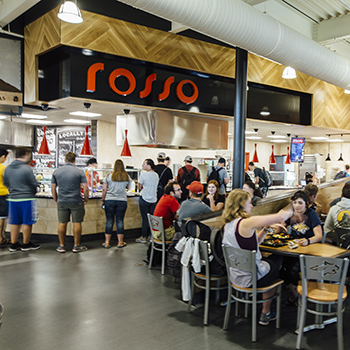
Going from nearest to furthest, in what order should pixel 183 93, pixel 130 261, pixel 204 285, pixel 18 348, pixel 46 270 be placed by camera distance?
pixel 18 348
pixel 204 285
pixel 46 270
pixel 130 261
pixel 183 93

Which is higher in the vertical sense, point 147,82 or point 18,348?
point 147,82

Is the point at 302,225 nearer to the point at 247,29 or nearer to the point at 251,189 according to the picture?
the point at 251,189

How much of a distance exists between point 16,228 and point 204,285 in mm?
3603

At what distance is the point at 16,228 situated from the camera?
18.6 ft

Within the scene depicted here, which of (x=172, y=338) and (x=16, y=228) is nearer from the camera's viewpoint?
(x=172, y=338)

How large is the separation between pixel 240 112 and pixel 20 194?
3.83 meters

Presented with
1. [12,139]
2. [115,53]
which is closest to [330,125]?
[115,53]

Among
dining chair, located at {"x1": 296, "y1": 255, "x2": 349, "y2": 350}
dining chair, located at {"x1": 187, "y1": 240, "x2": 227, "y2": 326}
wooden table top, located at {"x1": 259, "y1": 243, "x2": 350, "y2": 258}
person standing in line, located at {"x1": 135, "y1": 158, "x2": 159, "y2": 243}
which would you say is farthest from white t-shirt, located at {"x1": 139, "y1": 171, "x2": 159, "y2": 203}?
dining chair, located at {"x1": 296, "y1": 255, "x2": 349, "y2": 350}

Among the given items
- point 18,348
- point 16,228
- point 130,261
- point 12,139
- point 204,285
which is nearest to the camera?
point 18,348

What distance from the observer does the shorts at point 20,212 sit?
566cm

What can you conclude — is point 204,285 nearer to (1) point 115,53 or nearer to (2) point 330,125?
(1) point 115,53

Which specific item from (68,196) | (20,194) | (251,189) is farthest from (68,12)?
(251,189)

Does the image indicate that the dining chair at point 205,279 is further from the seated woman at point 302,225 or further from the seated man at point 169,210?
the seated man at point 169,210

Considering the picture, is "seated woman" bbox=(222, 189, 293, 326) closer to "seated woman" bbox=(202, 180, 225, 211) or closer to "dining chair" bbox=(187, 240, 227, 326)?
"dining chair" bbox=(187, 240, 227, 326)
